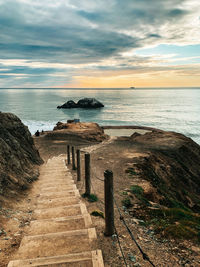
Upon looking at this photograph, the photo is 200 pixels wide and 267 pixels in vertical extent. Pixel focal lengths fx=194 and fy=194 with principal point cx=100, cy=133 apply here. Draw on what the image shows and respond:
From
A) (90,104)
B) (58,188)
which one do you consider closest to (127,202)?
(58,188)

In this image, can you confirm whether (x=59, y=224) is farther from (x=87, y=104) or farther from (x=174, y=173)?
(x=87, y=104)

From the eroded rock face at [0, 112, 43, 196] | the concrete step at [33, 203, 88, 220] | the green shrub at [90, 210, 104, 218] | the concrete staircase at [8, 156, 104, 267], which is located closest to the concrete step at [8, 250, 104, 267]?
the concrete staircase at [8, 156, 104, 267]

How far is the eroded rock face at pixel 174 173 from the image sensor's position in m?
13.4

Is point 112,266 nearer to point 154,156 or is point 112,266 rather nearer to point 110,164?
point 110,164

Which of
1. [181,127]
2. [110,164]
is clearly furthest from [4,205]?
[181,127]

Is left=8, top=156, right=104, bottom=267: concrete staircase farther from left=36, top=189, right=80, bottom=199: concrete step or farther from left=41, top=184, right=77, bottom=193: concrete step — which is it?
left=41, top=184, right=77, bottom=193: concrete step

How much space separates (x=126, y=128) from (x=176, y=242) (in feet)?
180

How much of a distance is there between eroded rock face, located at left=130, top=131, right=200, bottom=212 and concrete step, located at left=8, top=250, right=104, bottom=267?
309 inches

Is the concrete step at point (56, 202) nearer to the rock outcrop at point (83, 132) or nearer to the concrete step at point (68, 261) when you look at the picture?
the concrete step at point (68, 261)

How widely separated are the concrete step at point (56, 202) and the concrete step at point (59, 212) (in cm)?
45

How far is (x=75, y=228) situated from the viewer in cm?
539

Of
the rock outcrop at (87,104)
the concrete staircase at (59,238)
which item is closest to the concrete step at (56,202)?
the concrete staircase at (59,238)

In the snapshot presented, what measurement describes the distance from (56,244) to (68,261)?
74 centimetres

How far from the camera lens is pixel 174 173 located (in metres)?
17.4
